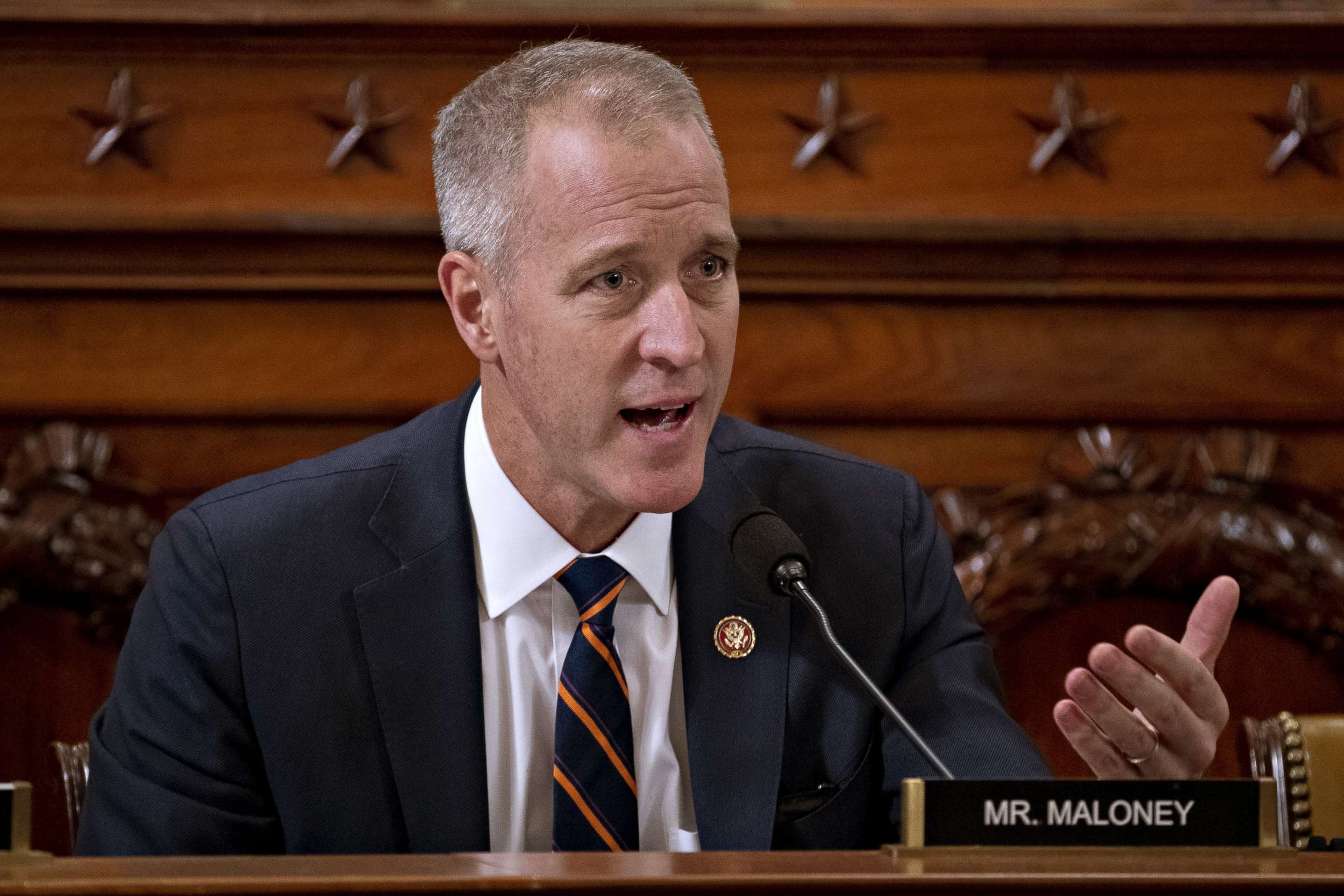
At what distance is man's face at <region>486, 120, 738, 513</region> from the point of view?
167 cm

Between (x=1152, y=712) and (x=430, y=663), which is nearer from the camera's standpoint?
(x=1152, y=712)

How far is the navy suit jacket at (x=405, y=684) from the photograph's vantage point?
1.67 metres

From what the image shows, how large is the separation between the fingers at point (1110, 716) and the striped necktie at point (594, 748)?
1.70ft

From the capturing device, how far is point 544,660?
5.93 feet

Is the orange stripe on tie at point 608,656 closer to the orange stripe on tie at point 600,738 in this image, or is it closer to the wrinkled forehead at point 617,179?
the orange stripe on tie at point 600,738

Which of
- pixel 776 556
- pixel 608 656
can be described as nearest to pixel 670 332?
pixel 776 556

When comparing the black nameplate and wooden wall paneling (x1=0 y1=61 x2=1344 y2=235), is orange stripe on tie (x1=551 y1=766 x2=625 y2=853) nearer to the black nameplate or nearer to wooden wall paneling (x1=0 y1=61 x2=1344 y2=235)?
the black nameplate

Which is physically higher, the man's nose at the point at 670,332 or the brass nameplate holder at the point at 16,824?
the man's nose at the point at 670,332

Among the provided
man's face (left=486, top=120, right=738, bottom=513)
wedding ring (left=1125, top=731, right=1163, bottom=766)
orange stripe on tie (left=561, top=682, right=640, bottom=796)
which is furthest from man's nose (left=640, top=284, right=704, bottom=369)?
wedding ring (left=1125, top=731, right=1163, bottom=766)

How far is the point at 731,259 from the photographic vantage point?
175cm

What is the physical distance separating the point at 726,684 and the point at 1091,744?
→ 0.43 metres

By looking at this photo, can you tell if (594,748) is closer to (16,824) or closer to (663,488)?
(663,488)

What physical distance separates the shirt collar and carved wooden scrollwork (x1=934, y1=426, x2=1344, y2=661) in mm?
1150

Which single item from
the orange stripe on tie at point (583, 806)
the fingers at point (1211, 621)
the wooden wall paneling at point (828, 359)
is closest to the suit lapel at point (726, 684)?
the orange stripe on tie at point (583, 806)
